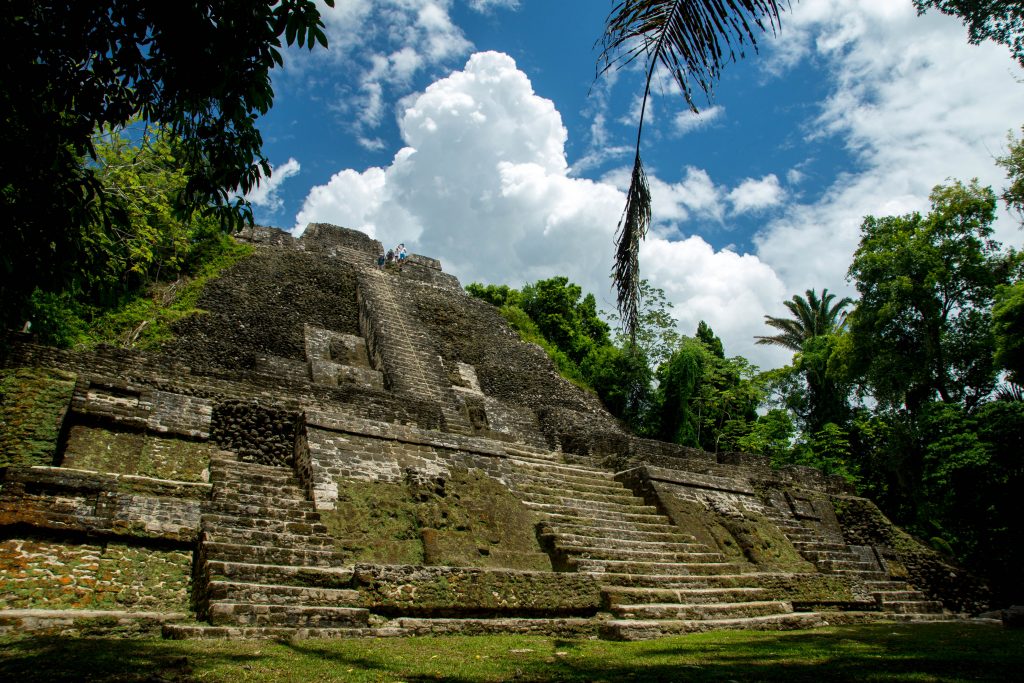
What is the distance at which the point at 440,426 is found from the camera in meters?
10.1

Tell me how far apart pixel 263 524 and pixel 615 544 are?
13.8 feet

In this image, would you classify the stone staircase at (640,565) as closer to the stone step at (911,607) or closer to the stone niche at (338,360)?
the stone step at (911,607)

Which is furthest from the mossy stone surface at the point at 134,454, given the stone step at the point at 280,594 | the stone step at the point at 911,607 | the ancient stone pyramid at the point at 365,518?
the stone step at the point at 911,607

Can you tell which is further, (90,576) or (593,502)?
(593,502)

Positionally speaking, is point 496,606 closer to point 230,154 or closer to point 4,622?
point 4,622

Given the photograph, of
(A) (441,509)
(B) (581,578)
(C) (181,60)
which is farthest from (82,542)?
(B) (581,578)

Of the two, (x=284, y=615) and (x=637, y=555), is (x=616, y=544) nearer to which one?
(x=637, y=555)

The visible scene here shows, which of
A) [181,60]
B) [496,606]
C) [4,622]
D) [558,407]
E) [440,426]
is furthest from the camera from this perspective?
[558,407]

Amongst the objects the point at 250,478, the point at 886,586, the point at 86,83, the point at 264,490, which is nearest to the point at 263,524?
the point at 264,490

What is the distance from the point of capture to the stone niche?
491 inches

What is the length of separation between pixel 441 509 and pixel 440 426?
10.2 feet

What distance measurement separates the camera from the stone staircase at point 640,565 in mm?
6289

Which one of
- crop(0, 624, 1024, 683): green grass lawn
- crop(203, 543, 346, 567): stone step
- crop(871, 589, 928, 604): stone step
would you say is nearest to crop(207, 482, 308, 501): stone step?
crop(203, 543, 346, 567): stone step

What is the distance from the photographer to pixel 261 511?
5910 mm
